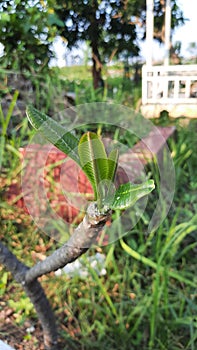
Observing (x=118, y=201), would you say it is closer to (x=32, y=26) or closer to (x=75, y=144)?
(x=75, y=144)

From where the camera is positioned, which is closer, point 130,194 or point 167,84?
point 130,194

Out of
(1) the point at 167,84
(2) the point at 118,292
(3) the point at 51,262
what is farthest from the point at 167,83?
(2) the point at 118,292

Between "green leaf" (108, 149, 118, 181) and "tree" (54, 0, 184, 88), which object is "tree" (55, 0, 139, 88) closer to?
"tree" (54, 0, 184, 88)

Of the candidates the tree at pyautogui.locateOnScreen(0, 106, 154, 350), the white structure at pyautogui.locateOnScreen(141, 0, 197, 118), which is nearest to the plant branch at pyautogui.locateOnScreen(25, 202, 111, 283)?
the tree at pyautogui.locateOnScreen(0, 106, 154, 350)

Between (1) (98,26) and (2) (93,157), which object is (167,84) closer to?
(1) (98,26)

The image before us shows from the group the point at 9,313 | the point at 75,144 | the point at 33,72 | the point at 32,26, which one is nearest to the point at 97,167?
the point at 75,144

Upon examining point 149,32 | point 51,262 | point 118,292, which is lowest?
point 118,292
